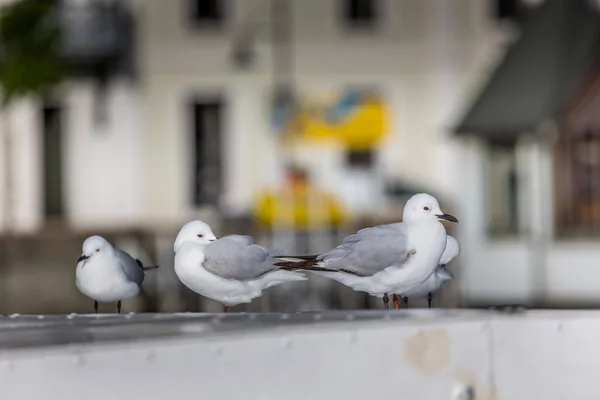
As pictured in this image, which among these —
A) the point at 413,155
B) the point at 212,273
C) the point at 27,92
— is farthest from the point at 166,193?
the point at 212,273

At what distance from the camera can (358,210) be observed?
33031 millimetres

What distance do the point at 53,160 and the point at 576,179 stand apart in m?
15.4

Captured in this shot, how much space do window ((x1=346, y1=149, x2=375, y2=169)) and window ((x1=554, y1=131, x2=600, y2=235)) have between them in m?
12.8

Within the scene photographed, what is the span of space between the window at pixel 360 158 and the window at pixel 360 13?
299cm

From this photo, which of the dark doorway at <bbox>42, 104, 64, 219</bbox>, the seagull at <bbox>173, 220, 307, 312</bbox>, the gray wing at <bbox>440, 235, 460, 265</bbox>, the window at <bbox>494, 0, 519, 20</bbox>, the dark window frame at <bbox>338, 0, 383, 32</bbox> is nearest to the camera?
the seagull at <bbox>173, 220, 307, 312</bbox>

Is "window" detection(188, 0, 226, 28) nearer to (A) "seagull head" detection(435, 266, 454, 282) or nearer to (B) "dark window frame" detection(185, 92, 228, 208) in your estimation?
(B) "dark window frame" detection(185, 92, 228, 208)

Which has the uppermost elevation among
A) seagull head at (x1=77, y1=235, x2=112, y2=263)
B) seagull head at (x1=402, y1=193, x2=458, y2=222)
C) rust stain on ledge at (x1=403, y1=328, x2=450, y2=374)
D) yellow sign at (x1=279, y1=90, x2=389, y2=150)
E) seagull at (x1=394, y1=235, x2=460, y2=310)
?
yellow sign at (x1=279, y1=90, x2=389, y2=150)

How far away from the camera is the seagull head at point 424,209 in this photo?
542 cm

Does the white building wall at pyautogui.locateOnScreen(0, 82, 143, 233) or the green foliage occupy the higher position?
the green foliage

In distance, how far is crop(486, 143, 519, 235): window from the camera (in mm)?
22688

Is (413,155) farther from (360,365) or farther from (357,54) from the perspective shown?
(360,365)

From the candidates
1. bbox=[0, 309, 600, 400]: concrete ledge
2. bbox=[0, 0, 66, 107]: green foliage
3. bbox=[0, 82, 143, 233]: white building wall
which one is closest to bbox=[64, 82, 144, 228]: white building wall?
bbox=[0, 82, 143, 233]: white building wall

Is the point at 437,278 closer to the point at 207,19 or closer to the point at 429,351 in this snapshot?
the point at 429,351

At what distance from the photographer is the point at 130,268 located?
229 inches
